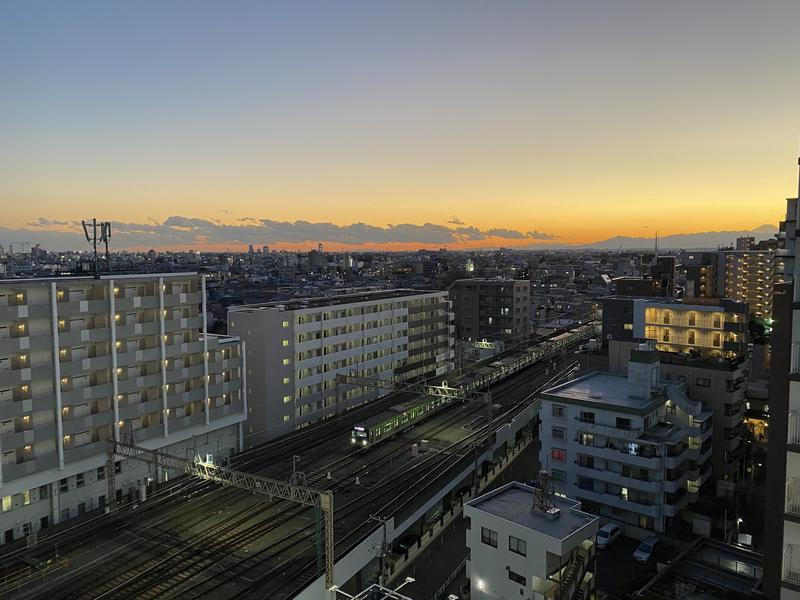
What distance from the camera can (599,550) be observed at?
23500 millimetres

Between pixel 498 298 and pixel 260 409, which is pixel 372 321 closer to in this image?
pixel 260 409

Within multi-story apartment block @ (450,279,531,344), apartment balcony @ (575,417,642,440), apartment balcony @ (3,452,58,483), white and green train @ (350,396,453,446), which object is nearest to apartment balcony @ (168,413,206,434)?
apartment balcony @ (3,452,58,483)

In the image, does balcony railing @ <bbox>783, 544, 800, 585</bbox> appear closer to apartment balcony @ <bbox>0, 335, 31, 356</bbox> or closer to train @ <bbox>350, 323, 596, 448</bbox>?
train @ <bbox>350, 323, 596, 448</bbox>

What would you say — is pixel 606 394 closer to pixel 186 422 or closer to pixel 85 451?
pixel 186 422

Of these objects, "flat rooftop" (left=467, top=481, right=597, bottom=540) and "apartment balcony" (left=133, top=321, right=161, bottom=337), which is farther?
"apartment balcony" (left=133, top=321, right=161, bottom=337)

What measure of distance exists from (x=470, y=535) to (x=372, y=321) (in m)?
27.5

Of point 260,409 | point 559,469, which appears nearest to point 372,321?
point 260,409

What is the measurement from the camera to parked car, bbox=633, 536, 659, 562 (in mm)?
22406

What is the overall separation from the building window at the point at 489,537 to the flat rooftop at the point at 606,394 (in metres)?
9.40

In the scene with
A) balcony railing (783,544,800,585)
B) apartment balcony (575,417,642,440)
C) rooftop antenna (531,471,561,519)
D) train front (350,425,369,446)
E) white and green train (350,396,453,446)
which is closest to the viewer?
balcony railing (783,544,800,585)

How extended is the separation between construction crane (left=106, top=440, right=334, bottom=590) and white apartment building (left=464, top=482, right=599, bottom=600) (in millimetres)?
4802

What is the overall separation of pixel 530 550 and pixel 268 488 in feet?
34.6

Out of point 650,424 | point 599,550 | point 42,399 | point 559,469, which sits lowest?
point 599,550

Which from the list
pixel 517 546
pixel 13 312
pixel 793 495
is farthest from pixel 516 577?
pixel 13 312
